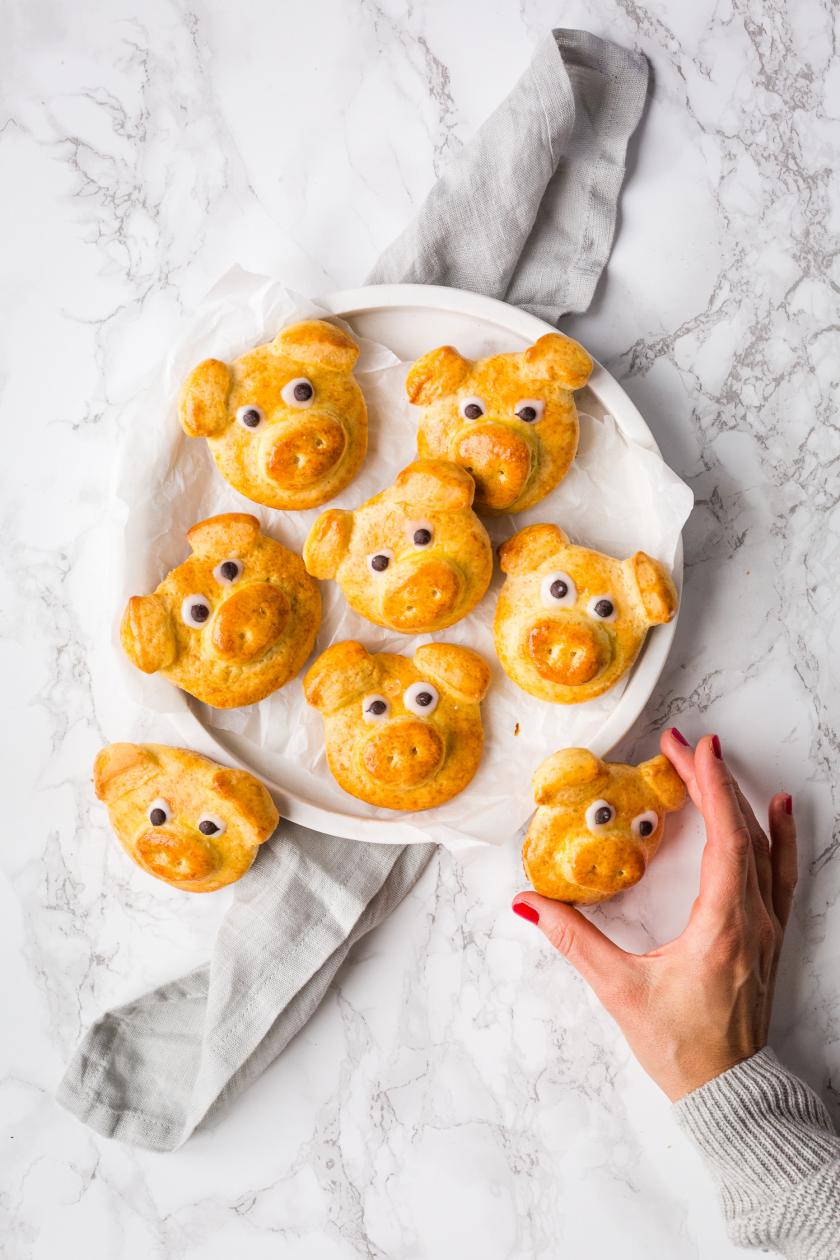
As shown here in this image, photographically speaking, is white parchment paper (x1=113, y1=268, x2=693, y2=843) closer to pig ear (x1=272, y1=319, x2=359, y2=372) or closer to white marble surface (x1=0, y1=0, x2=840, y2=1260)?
pig ear (x1=272, y1=319, x2=359, y2=372)

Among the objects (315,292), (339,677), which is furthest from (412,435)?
(339,677)

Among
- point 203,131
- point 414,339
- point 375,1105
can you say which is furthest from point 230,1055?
point 203,131

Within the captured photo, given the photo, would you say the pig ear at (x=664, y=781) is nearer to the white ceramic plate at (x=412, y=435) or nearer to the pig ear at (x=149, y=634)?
the white ceramic plate at (x=412, y=435)

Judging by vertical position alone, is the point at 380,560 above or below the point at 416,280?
below

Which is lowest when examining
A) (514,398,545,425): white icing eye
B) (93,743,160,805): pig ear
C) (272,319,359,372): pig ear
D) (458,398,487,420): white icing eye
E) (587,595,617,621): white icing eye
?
(93,743,160,805): pig ear

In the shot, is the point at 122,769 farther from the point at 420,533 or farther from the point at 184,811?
the point at 420,533

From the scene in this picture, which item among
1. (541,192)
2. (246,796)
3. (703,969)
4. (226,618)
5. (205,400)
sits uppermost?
(541,192)

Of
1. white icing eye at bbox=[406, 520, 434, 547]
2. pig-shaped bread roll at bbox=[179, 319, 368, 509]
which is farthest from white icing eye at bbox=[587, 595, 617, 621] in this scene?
pig-shaped bread roll at bbox=[179, 319, 368, 509]
